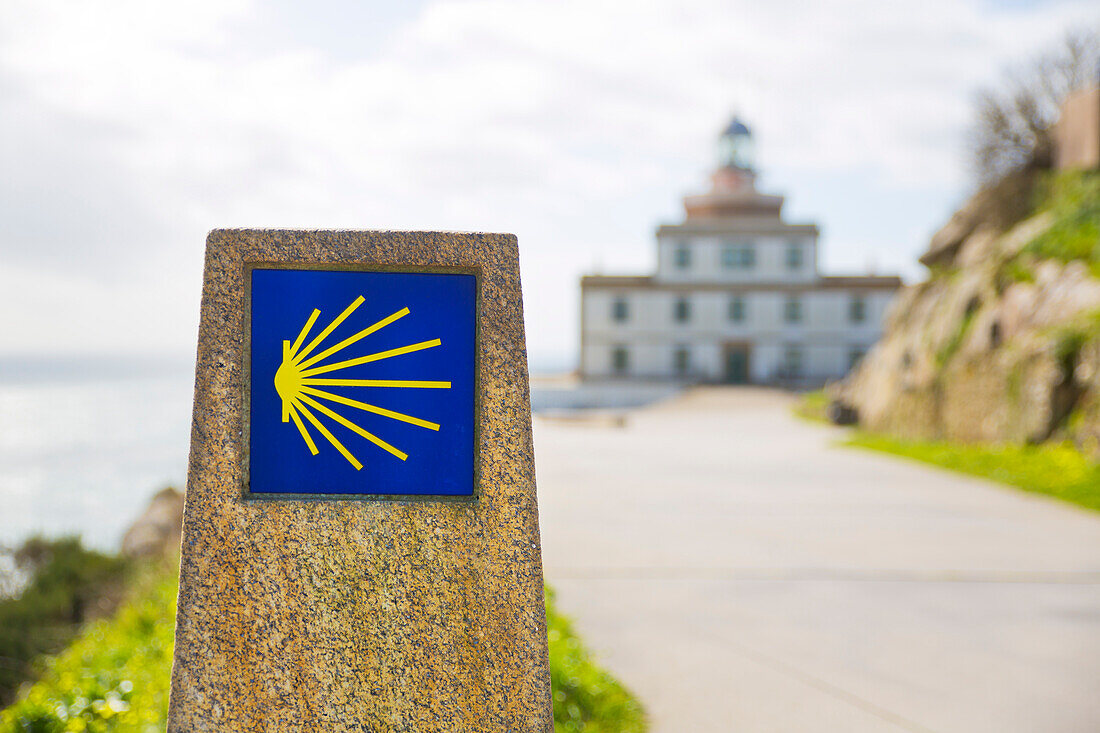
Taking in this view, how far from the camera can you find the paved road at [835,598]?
142 inches

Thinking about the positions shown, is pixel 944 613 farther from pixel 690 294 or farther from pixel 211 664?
pixel 690 294

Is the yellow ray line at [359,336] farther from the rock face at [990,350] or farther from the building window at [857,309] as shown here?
the building window at [857,309]

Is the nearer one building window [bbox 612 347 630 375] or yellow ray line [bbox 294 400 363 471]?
yellow ray line [bbox 294 400 363 471]

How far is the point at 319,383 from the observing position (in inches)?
96.9

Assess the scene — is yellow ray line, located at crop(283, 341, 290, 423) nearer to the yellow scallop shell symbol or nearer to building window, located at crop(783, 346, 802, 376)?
the yellow scallop shell symbol

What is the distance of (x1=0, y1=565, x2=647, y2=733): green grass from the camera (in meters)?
3.32

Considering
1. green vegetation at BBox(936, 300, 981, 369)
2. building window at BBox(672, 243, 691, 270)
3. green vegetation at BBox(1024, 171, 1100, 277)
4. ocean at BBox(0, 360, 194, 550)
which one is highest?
building window at BBox(672, 243, 691, 270)

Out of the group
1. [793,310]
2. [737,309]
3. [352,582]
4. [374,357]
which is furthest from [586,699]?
[793,310]

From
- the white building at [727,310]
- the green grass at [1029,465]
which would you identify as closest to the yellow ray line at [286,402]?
the green grass at [1029,465]

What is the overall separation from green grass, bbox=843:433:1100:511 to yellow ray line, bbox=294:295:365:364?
27.1 feet

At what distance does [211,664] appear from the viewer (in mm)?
2312

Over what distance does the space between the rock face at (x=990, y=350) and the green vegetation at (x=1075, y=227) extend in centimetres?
20

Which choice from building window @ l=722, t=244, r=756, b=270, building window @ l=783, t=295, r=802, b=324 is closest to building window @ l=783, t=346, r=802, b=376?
building window @ l=783, t=295, r=802, b=324

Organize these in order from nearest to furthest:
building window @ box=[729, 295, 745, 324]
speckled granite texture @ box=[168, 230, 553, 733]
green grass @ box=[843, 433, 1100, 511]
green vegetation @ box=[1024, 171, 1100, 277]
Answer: speckled granite texture @ box=[168, 230, 553, 733] < green grass @ box=[843, 433, 1100, 511] < green vegetation @ box=[1024, 171, 1100, 277] < building window @ box=[729, 295, 745, 324]
